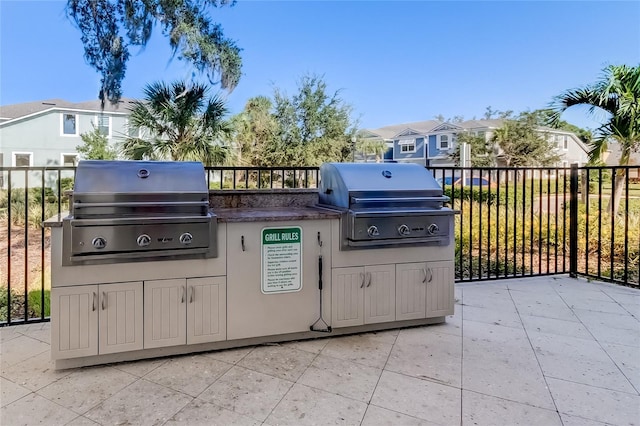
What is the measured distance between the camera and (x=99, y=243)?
1.93 m

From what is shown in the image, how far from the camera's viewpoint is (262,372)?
2014 millimetres

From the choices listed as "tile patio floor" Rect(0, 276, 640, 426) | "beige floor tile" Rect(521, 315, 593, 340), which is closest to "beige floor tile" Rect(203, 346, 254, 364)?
"tile patio floor" Rect(0, 276, 640, 426)

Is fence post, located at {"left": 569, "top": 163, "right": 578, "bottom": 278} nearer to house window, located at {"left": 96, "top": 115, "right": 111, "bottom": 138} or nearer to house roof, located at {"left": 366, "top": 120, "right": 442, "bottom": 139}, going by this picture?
house window, located at {"left": 96, "top": 115, "right": 111, "bottom": 138}

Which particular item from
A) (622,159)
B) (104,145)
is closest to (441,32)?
(622,159)

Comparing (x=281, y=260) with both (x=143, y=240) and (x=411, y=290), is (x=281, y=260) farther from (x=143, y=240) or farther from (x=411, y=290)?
(x=411, y=290)

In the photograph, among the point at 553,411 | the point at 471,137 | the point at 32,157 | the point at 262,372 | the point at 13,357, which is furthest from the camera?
the point at 471,137

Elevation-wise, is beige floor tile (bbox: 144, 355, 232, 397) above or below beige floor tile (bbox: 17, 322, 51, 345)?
below

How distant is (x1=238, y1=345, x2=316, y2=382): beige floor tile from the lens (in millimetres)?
2016

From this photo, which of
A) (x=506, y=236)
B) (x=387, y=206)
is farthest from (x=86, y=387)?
(x=506, y=236)

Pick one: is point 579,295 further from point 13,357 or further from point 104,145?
point 104,145

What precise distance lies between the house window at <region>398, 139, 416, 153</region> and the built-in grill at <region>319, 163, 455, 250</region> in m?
22.7

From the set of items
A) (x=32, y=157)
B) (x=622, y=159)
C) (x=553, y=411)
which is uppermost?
(x=32, y=157)

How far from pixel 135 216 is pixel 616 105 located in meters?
6.96

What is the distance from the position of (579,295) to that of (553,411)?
7.17ft
